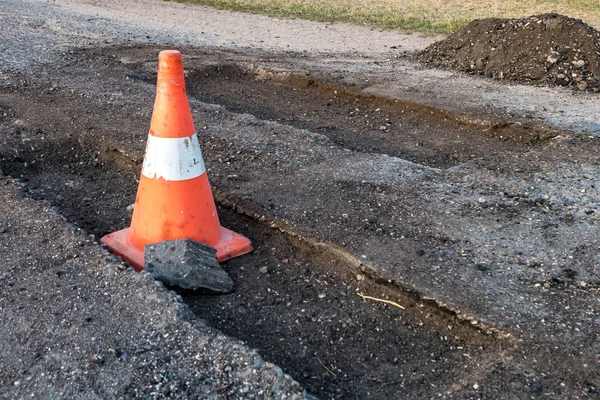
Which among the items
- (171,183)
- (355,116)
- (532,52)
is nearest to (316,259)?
(171,183)

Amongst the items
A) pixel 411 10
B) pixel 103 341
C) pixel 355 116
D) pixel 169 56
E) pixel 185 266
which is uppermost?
pixel 411 10

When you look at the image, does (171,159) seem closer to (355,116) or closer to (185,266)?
(185,266)

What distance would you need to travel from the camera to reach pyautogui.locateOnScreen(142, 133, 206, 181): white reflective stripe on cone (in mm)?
3037

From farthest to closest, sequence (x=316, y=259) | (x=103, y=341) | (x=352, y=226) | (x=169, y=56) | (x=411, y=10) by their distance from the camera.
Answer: (x=411, y=10), (x=352, y=226), (x=316, y=259), (x=169, y=56), (x=103, y=341)

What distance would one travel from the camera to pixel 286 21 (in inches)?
444

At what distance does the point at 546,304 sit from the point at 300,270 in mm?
1208

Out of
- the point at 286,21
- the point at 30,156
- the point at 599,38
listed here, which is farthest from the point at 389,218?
the point at 286,21

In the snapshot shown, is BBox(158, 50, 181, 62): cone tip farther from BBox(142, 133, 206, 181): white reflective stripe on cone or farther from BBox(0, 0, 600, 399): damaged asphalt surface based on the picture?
BBox(0, 0, 600, 399): damaged asphalt surface

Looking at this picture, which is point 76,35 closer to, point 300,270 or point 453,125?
point 453,125

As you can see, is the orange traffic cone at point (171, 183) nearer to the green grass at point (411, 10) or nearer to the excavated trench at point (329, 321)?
the excavated trench at point (329, 321)

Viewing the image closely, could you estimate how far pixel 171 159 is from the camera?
3037mm

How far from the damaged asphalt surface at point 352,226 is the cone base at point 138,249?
149mm

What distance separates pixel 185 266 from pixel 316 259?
28.8 inches

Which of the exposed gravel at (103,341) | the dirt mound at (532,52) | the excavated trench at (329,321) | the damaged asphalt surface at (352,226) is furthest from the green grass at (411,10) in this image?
the exposed gravel at (103,341)
